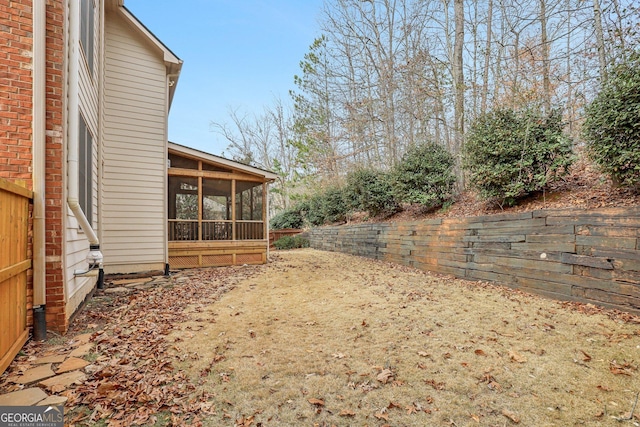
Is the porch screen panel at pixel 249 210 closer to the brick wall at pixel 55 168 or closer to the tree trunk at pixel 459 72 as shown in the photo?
the tree trunk at pixel 459 72

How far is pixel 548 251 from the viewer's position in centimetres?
457

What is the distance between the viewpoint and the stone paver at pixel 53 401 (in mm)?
2015

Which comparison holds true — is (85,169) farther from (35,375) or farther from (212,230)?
(212,230)

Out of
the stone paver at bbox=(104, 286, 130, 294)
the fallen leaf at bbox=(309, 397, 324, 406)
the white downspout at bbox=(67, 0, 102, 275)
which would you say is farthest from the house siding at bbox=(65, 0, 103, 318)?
the fallen leaf at bbox=(309, 397, 324, 406)

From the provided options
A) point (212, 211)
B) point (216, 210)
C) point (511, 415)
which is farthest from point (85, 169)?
point (511, 415)

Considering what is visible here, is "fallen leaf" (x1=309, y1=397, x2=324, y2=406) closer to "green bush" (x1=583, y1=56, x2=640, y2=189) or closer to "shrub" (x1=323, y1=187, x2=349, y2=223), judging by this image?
"green bush" (x1=583, y1=56, x2=640, y2=189)

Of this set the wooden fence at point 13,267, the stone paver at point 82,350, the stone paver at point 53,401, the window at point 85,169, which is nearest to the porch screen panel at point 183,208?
the window at point 85,169

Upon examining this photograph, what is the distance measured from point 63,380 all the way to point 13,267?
1.05 m

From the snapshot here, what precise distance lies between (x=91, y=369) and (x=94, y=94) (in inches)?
201

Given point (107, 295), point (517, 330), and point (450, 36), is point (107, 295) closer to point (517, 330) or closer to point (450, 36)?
point (517, 330)

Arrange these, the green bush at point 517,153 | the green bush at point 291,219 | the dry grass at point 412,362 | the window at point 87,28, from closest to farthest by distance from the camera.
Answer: the dry grass at point 412,362 → the window at point 87,28 → the green bush at point 517,153 → the green bush at point 291,219

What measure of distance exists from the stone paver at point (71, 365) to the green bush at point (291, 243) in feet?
43.3

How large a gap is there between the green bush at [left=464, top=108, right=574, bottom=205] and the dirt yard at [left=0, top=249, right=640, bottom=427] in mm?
2083

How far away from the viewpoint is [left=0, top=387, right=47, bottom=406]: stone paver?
78.7 inches
